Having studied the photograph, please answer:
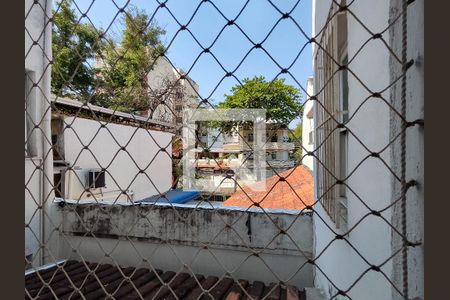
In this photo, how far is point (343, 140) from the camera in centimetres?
139

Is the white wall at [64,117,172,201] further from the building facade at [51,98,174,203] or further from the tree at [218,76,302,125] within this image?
the tree at [218,76,302,125]

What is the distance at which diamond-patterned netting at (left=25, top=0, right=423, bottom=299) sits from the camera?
72 centimetres

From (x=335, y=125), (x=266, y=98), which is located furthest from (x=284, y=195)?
(x=335, y=125)

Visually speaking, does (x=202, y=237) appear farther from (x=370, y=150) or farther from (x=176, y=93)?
(x=370, y=150)

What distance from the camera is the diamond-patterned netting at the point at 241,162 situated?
0.72 m

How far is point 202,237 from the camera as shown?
104 inches

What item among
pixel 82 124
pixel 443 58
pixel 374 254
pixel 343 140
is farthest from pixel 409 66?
pixel 82 124

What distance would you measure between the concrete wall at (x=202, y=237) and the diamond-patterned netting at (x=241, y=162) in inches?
0.5

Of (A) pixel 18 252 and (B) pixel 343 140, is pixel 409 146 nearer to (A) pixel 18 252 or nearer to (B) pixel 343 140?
(A) pixel 18 252

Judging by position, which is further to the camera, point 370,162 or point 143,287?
point 143,287

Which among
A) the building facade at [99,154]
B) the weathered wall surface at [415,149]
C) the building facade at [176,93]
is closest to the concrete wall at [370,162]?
the weathered wall surface at [415,149]

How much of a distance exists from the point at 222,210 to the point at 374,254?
1.82 m

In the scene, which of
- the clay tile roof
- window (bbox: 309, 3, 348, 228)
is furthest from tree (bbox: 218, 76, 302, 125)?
the clay tile roof

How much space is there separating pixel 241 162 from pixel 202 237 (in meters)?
1.23
